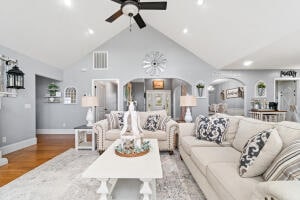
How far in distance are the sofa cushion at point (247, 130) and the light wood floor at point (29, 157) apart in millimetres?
3264

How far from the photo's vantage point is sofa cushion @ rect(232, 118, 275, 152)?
199 centimetres

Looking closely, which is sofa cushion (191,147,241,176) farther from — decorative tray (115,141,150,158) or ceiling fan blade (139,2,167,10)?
ceiling fan blade (139,2,167,10)

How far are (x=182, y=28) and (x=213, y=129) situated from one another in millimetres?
3344

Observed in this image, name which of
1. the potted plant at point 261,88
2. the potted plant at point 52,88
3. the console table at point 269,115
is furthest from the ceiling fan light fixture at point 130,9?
the potted plant at point 261,88

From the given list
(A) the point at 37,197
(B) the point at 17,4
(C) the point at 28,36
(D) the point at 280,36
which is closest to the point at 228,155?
(A) the point at 37,197

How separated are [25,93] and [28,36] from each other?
4.70ft

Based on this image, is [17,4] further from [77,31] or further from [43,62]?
[43,62]

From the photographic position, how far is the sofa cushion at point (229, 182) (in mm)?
1250

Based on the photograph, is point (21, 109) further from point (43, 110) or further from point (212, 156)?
point (212, 156)

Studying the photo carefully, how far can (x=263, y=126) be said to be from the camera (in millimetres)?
1959

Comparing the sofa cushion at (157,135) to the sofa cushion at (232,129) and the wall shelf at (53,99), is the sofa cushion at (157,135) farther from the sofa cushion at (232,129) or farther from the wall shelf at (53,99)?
the wall shelf at (53,99)

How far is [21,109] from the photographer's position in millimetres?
4273

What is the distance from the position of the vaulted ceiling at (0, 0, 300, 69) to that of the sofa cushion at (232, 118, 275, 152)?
191 cm

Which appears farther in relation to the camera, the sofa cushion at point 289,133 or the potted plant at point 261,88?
the potted plant at point 261,88
